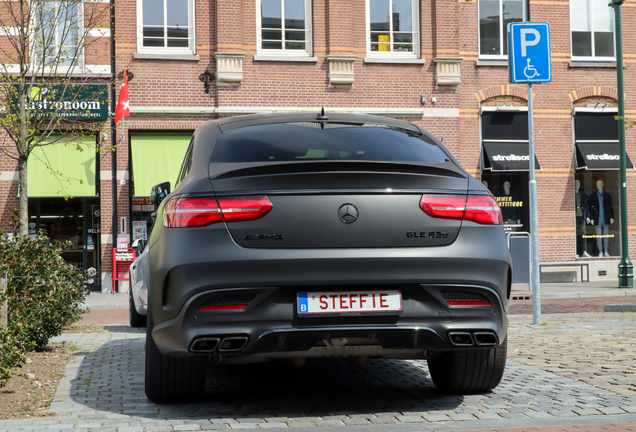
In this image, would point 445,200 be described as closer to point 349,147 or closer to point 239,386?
point 349,147

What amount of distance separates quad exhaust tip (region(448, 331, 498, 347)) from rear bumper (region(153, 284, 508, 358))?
12mm

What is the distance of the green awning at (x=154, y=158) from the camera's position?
1830 centimetres

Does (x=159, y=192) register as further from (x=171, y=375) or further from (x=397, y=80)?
(x=397, y=80)

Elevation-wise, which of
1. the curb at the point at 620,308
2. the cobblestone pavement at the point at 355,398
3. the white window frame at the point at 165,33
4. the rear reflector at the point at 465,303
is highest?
the white window frame at the point at 165,33

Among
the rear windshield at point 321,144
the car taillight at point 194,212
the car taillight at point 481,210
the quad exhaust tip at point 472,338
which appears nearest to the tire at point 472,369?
the quad exhaust tip at point 472,338

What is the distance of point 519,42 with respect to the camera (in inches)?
360

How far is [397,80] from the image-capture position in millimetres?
19828

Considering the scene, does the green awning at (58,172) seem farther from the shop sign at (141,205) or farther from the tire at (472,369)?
the tire at (472,369)

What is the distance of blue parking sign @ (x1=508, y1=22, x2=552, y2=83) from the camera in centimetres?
912

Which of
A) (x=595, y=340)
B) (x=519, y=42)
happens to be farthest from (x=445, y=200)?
(x=519, y=42)

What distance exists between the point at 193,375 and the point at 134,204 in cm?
1495

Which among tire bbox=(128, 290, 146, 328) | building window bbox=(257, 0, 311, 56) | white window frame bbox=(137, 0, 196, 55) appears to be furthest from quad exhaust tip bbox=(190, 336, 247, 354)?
building window bbox=(257, 0, 311, 56)

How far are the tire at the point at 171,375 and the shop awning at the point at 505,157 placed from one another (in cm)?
1659

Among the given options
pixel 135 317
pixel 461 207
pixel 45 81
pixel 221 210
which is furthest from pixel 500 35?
pixel 221 210
